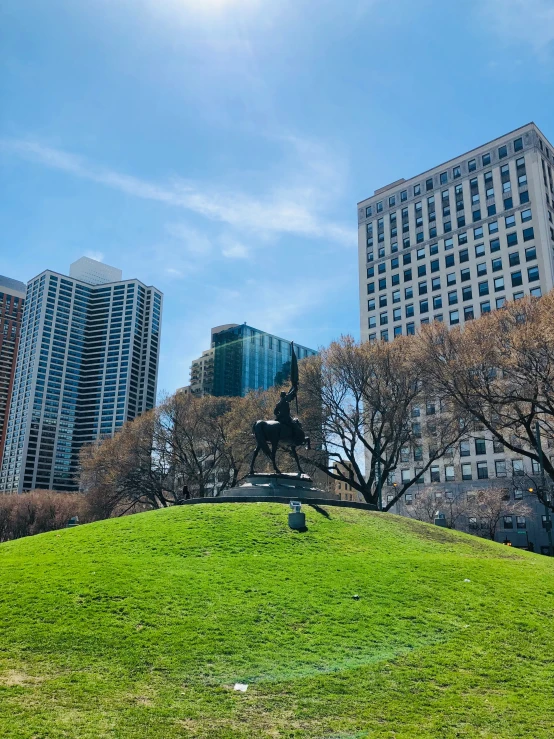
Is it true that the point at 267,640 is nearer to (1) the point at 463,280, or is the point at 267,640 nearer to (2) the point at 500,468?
(2) the point at 500,468

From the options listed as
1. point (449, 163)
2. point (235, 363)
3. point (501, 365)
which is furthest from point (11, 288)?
point (501, 365)

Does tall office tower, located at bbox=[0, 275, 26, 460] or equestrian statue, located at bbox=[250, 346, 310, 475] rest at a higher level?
tall office tower, located at bbox=[0, 275, 26, 460]

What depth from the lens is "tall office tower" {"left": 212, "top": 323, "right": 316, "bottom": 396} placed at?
5581 inches

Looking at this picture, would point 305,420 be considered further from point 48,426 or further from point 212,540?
point 48,426

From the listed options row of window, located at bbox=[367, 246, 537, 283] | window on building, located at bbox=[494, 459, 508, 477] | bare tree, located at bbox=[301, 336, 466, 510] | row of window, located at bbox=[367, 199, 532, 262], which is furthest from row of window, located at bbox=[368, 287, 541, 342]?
bare tree, located at bbox=[301, 336, 466, 510]

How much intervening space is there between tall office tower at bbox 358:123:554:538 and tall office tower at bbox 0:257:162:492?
329 ft

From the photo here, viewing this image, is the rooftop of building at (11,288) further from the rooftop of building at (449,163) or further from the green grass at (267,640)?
the green grass at (267,640)

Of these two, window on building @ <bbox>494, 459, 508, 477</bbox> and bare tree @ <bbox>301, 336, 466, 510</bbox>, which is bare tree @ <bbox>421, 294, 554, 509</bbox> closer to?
bare tree @ <bbox>301, 336, 466, 510</bbox>

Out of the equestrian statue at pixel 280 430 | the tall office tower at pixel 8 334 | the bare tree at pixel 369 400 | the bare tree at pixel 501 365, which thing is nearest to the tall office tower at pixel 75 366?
the tall office tower at pixel 8 334

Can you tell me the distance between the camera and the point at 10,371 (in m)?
188

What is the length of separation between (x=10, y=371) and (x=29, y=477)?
41625 mm

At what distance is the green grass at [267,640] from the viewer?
26.6 ft

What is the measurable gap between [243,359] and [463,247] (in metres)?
74.5

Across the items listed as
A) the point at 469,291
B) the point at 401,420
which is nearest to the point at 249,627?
the point at 401,420
